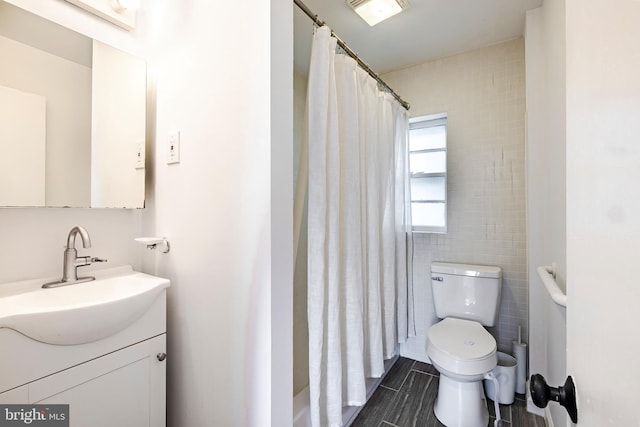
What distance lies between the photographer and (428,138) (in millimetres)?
2227

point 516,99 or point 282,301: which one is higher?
point 516,99

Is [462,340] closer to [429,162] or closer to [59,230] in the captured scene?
[429,162]

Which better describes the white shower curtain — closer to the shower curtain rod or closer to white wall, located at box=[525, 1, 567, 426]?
the shower curtain rod

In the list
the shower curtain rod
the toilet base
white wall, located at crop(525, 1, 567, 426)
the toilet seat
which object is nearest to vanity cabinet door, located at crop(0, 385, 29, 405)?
the shower curtain rod

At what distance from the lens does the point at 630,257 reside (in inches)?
12.4

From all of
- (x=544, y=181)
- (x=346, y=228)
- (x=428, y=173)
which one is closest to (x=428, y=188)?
(x=428, y=173)

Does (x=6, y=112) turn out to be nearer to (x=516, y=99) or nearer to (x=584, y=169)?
(x=584, y=169)

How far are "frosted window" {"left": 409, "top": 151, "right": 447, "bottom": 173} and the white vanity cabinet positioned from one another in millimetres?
2022

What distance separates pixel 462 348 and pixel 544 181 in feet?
3.53

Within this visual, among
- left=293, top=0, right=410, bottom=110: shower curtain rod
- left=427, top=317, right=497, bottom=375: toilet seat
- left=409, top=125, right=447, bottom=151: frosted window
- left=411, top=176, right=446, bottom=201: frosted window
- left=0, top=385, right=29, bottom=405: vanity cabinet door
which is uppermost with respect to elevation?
left=293, top=0, right=410, bottom=110: shower curtain rod

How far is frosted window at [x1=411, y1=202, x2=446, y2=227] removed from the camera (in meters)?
2.15

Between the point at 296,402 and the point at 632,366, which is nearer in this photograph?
the point at 632,366

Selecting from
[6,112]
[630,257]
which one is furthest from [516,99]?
[6,112]

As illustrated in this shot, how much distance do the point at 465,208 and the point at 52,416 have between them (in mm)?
2349
